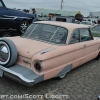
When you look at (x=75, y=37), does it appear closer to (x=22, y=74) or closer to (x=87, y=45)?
(x=87, y=45)

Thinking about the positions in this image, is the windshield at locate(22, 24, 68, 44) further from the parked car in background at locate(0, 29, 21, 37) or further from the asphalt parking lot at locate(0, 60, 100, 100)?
the parked car in background at locate(0, 29, 21, 37)

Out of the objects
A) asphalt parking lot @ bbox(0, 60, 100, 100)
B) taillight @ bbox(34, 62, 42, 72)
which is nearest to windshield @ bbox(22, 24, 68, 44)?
taillight @ bbox(34, 62, 42, 72)

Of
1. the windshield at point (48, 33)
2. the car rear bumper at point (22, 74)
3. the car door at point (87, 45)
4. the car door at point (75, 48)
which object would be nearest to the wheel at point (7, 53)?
the car rear bumper at point (22, 74)

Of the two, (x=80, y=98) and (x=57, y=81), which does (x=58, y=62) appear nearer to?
(x=57, y=81)

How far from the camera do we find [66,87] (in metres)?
3.71

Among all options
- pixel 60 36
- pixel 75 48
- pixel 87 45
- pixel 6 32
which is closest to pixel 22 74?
pixel 60 36

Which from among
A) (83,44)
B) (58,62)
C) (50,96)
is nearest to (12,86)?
(50,96)

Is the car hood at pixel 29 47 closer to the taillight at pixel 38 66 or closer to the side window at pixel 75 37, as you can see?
the taillight at pixel 38 66

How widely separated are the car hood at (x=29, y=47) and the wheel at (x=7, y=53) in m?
0.19

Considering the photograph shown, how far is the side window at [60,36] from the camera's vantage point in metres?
3.98

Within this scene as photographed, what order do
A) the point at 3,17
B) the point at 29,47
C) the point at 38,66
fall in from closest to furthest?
the point at 38,66, the point at 29,47, the point at 3,17

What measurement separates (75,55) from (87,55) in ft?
2.82

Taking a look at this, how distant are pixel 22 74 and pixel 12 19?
4225 mm

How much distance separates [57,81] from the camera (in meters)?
3.98
